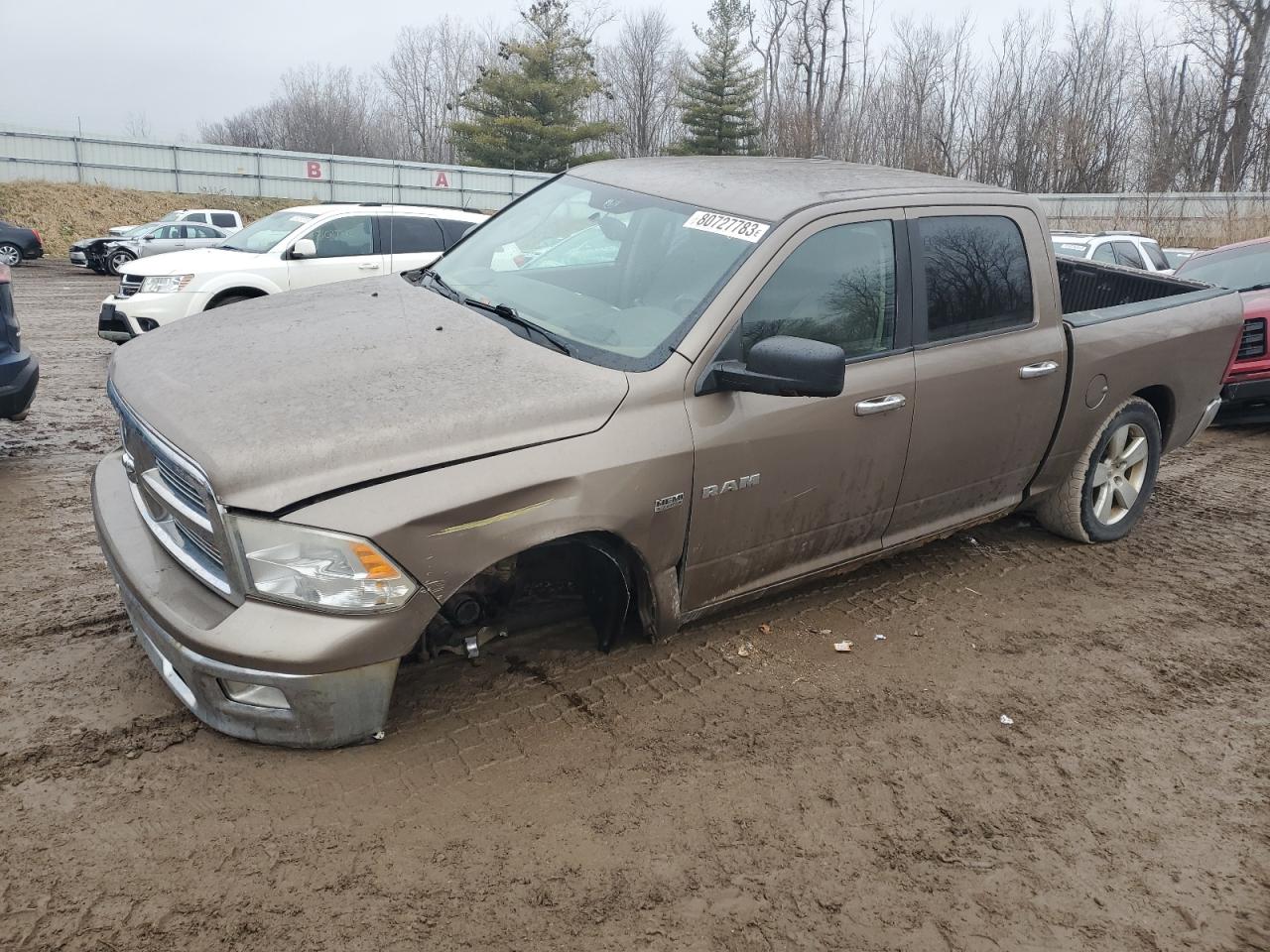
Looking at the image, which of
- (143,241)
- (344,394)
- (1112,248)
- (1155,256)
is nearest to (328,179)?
(143,241)

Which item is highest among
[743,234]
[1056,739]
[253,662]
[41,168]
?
[41,168]

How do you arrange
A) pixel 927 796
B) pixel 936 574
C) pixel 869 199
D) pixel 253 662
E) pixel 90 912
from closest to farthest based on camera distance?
pixel 90 912
pixel 253 662
pixel 927 796
pixel 869 199
pixel 936 574

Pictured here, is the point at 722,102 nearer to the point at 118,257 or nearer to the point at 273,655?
the point at 118,257

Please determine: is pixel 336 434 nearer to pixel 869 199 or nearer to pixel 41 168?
pixel 869 199

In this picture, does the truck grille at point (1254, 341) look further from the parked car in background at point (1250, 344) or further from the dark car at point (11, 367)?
the dark car at point (11, 367)

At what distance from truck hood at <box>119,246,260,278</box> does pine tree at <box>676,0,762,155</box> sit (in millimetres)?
39287

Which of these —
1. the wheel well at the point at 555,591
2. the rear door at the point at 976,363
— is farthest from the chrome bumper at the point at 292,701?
the rear door at the point at 976,363

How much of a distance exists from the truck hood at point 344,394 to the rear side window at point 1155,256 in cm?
1311

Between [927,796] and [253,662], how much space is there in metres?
2.13

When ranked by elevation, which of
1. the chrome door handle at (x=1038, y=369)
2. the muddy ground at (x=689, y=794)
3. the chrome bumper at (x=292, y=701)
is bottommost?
the muddy ground at (x=689, y=794)

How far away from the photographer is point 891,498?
4035mm

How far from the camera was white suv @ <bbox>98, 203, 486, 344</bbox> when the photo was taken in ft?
31.9

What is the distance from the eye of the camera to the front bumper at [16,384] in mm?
5312

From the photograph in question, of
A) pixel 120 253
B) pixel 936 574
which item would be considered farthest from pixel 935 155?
pixel 936 574
